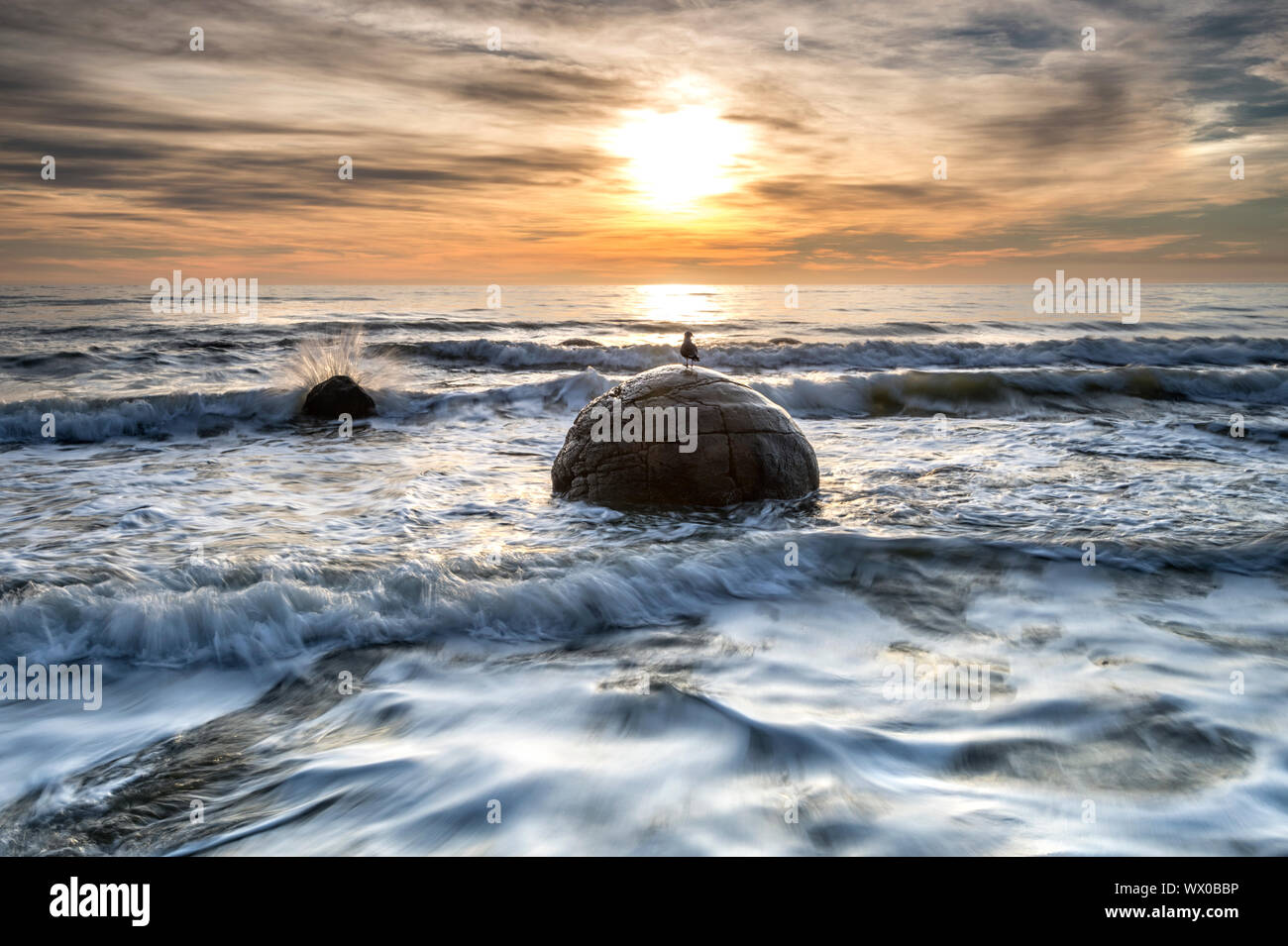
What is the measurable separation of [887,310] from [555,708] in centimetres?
3512

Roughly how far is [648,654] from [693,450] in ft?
6.44

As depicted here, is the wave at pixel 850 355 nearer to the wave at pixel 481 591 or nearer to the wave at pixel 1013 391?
the wave at pixel 1013 391

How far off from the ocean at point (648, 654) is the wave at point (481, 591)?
1.0 inches

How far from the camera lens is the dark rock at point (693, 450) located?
5789mm

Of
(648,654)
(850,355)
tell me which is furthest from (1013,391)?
(648,654)

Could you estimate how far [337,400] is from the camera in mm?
11688

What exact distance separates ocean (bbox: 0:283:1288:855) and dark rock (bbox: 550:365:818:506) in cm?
21

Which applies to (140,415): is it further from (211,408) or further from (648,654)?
(648,654)

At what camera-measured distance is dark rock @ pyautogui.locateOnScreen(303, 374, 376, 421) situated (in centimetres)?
1166

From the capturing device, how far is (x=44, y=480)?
25.4ft

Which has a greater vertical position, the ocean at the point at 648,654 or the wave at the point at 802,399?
the wave at the point at 802,399

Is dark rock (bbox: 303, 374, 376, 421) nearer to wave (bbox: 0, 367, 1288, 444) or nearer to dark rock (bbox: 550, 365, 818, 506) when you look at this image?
wave (bbox: 0, 367, 1288, 444)

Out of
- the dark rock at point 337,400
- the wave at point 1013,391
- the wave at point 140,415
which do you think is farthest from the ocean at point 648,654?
the wave at point 1013,391
